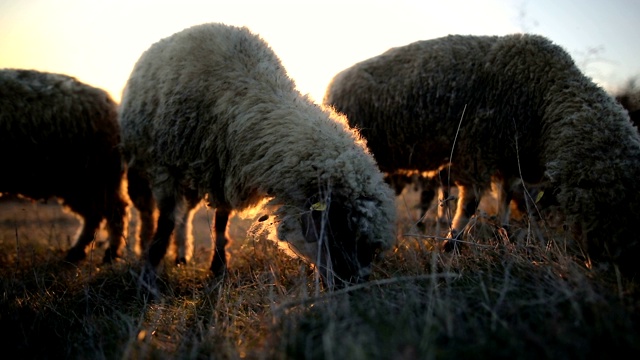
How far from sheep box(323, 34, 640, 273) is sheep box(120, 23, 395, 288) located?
2.82ft

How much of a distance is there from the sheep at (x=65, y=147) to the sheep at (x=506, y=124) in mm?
2722

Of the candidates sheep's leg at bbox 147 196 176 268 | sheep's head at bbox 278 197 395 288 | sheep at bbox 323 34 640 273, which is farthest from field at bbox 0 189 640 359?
sheep's leg at bbox 147 196 176 268

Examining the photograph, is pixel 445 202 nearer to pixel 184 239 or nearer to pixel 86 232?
pixel 184 239

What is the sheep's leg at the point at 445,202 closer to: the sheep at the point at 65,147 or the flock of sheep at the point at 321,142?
the flock of sheep at the point at 321,142

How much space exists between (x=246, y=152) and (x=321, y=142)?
0.67 metres

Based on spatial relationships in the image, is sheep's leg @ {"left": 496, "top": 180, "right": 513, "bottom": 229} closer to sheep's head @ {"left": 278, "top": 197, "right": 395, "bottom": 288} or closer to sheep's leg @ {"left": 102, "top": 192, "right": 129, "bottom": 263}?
sheep's head @ {"left": 278, "top": 197, "right": 395, "bottom": 288}

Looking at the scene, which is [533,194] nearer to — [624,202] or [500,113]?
[500,113]

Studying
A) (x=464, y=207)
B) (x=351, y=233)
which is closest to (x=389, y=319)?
(x=351, y=233)

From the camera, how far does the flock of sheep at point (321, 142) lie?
9.77ft

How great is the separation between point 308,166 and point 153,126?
1847 millimetres

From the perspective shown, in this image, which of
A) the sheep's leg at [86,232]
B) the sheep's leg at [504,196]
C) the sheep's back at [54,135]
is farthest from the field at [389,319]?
the sheep's leg at [86,232]

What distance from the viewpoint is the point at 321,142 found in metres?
3.07

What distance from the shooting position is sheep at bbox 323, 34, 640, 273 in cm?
306

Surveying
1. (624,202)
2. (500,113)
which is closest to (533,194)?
(500,113)
